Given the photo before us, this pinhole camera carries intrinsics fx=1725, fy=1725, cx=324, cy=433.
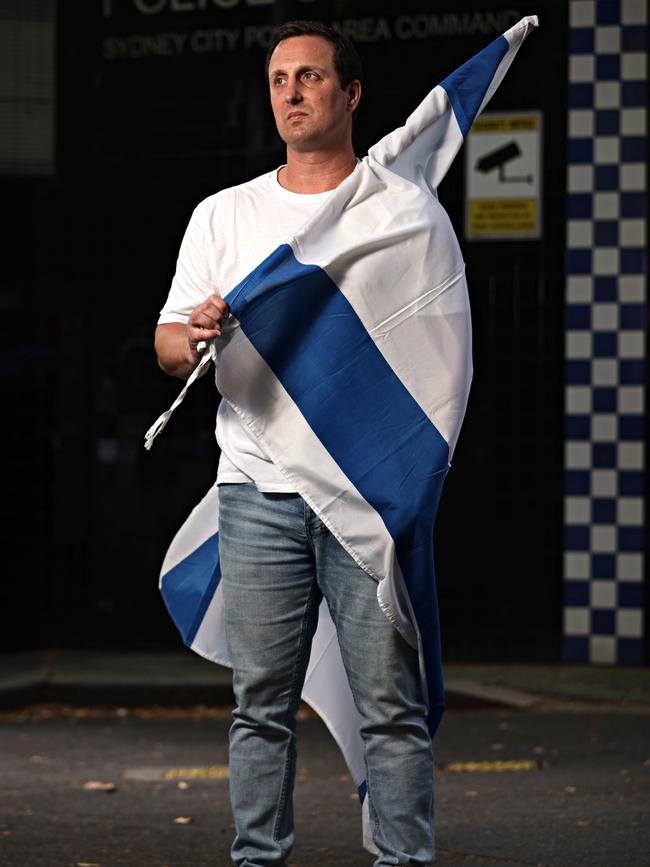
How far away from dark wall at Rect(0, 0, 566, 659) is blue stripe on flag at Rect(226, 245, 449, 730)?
4948 millimetres

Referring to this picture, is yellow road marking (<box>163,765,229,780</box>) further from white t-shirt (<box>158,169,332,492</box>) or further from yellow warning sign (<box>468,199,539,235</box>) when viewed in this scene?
yellow warning sign (<box>468,199,539,235</box>)

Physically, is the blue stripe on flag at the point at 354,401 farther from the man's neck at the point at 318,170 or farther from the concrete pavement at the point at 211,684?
the concrete pavement at the point at 211,684

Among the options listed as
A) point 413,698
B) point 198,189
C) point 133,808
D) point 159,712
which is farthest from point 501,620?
point 413,698

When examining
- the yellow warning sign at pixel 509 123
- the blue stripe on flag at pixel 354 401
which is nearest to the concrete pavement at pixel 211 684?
the yellow warning sign at pixel 509 123

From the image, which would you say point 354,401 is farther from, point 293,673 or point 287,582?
point 293,673

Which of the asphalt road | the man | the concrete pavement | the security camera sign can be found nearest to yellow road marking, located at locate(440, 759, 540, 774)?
the asphalt road

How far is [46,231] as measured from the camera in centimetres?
916

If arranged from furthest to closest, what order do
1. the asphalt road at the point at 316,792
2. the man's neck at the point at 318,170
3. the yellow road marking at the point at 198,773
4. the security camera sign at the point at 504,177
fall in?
the security camera sign at the point at 504,177 < the yellow road marking at the point at 198,773 < the asphalt road at the point at 316,792 < the man's neck at the point at 318,170

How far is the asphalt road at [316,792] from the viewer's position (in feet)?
16.4

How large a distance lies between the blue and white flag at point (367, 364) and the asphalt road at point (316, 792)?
4.63ft

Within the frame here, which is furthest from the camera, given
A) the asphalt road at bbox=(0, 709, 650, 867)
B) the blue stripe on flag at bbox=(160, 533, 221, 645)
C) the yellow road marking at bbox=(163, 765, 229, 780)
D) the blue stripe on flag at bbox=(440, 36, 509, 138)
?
the yellow road marking at bbox=(163, 765, 229, 780)

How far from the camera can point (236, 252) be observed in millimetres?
3826

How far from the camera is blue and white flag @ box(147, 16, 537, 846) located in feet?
12.3

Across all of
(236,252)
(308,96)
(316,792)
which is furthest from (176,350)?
(316,792)
